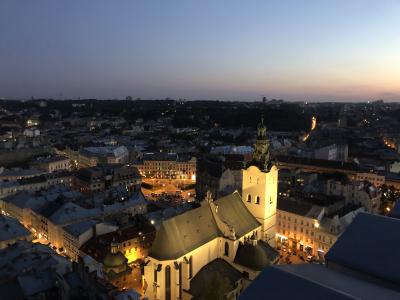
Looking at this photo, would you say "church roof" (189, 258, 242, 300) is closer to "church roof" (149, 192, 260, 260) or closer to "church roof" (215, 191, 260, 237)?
"church roof" (149, 192, 260, 260)

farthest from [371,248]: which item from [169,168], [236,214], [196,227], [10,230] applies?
Answer: [169,168]

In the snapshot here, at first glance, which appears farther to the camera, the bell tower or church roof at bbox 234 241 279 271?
the bell tower

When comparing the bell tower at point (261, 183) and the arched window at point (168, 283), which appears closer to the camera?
the arched window at point (168, 283)

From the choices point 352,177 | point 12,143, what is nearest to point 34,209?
point 352,177

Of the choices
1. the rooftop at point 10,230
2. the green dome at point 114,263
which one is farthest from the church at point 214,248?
the rooftop at point 10,230

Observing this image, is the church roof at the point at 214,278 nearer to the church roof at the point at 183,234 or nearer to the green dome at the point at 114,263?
the church roof at the point at 183,234

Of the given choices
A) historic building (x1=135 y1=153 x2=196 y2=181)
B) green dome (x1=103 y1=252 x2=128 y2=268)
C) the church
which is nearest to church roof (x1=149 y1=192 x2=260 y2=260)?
the church

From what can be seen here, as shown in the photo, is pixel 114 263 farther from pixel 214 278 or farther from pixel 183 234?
pixel 214 278

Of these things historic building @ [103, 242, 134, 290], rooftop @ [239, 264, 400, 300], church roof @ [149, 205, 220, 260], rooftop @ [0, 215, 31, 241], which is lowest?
historic building @ [103, 242, 134, 290]

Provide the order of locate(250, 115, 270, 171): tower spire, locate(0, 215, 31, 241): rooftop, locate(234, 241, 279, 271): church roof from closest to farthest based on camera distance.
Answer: locate(234, 241, 279, 271): church roof
locate(250, 115, 270, 171): tower spire
locate(0, 215, 31, 241): rooftop
